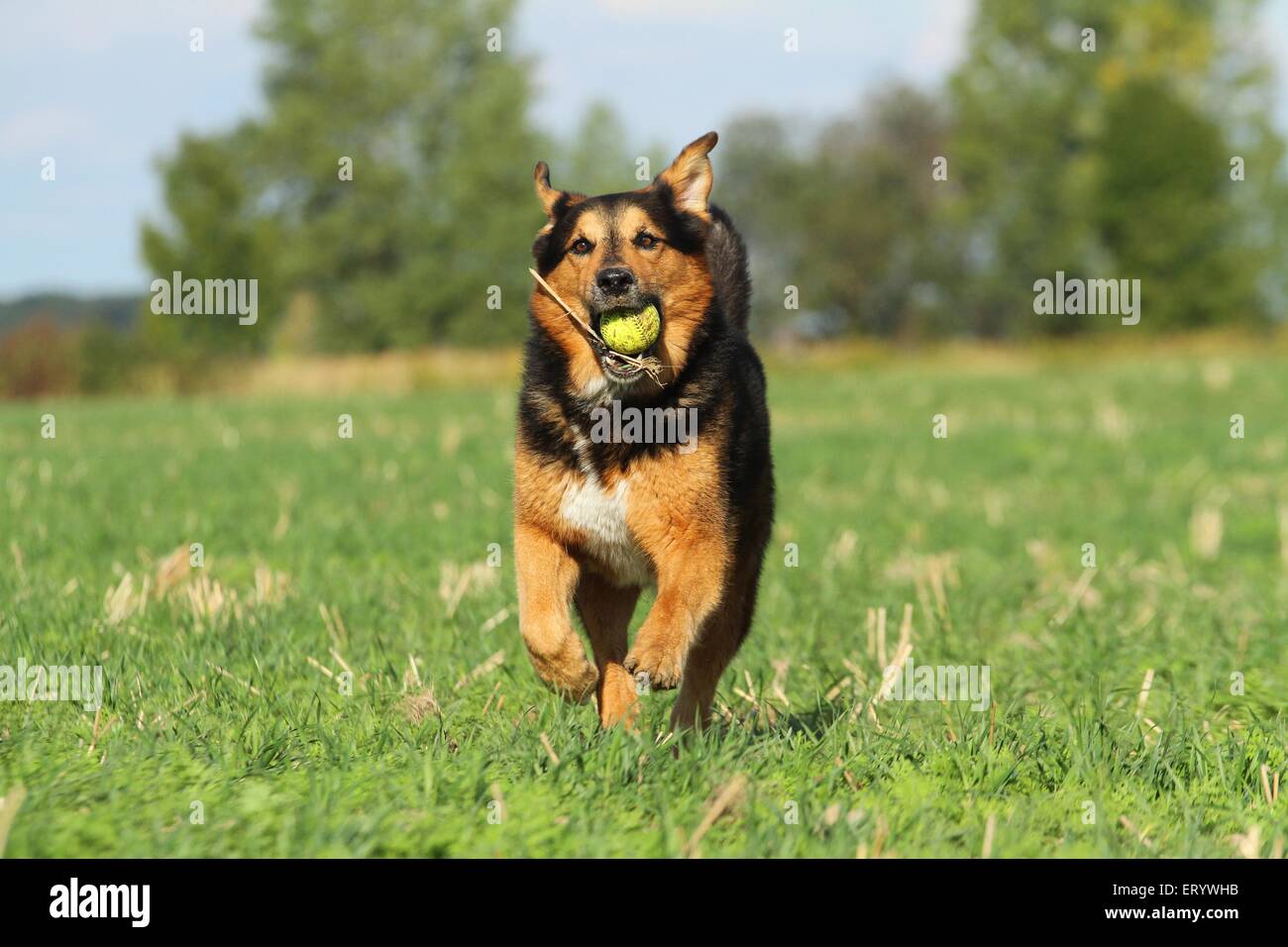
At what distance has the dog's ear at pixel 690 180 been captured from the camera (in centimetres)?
473

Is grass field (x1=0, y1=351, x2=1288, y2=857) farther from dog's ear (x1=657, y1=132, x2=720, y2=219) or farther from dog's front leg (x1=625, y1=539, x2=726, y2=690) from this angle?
dog's ear (x1=657, y1=132, x2=720, y2=219)

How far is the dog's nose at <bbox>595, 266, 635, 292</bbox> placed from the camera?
4320 mm

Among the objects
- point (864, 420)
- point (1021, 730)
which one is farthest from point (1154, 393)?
point (1021, 730)

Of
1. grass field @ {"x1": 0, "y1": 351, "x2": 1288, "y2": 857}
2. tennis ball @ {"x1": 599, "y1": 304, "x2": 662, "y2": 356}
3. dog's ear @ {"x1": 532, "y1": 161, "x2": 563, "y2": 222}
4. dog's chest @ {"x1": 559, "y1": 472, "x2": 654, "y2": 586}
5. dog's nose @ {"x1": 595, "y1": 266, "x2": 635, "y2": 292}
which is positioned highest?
dog's ear @ {"x1": 532, "y1": 161, "x2": 563, "y2": 222}

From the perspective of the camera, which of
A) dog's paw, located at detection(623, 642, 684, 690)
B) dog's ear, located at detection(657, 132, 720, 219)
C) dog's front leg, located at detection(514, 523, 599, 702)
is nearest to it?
dog's paw, located at detection(623, 642, 684, 690)

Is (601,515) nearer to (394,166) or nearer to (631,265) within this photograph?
(631,265)

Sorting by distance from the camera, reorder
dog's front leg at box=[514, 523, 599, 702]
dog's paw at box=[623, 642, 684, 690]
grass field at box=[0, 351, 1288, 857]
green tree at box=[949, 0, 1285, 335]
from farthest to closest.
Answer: green tree at box=[949, 0, 1285, 335], dog's front leg at box=[514, 523, 599, 702], dog's paw at box=[623, 642, 684, 690], grass field at box=[0, 351, 1288, 857]

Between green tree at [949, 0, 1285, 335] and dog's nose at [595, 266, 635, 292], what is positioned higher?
green tree at [949, 0, 1285, 335]

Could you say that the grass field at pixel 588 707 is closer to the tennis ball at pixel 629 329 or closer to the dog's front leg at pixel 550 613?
the dog's front leg at pixel 550 613

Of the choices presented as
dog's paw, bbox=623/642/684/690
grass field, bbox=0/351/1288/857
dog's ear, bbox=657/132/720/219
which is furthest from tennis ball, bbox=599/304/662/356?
grass field, bbox=0/351/1288/857

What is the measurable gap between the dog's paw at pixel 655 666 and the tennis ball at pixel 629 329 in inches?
40.5

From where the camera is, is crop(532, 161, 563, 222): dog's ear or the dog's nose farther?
crop(532, 161, 563, 222): dog's ear

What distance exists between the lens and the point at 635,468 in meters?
4.33
